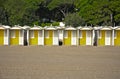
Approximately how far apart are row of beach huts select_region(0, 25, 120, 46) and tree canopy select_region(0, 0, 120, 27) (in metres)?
15.8

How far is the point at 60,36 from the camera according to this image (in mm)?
32656

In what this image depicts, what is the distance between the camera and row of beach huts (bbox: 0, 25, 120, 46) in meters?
31.6

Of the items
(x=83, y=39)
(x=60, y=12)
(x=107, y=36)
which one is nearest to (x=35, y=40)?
(x=83, y=39)

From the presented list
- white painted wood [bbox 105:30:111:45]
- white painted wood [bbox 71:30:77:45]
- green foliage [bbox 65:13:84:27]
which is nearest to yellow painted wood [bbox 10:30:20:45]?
white painted wood [bbox 71:30:77:45]

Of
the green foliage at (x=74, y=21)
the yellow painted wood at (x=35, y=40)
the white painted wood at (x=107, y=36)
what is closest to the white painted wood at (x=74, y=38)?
the white painted wood at (x=107, y=36)

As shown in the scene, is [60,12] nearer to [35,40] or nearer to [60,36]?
[60,36]

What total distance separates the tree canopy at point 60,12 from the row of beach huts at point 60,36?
15799mm

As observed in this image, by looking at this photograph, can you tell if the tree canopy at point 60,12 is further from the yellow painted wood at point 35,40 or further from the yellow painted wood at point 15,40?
the yellow painted wood at point 15,40

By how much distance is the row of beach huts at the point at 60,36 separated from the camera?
3157cm

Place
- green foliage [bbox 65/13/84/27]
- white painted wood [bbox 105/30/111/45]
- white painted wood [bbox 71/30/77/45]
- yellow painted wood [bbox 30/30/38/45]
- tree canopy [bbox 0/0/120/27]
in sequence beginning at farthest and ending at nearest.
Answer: green foliage [bbox 65/13/84/27] < tree canopy [bbox 0/0/120/27] < white painted wood [bbox 71/30/77/45] < white painted wood [bbox 105/30/111/45] < yellow painted wood [bbox 30/30/38/45]

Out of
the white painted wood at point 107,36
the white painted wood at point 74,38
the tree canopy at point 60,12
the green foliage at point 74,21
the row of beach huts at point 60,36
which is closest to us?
Result: the row of beach huts at point 60,36

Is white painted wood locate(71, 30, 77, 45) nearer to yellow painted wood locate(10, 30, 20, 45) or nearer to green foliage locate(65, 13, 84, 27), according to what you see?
yellow painted wood locate(10, 30, 20, 45)

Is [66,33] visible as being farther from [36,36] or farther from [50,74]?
[50,74]

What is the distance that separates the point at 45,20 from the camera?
305 feet
